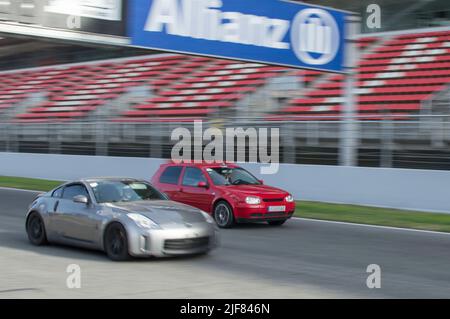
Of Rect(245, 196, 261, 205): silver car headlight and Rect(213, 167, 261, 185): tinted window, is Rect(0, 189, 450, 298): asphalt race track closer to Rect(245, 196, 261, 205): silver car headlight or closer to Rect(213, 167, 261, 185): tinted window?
Rect(245, 196, 261, 205): silver car headlight

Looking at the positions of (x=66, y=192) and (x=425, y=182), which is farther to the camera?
(x=425, y=182)

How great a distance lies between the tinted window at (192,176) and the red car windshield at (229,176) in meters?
0.20

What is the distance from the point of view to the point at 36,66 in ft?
146

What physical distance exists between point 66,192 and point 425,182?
9.95 meters

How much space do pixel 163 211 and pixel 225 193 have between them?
475cm

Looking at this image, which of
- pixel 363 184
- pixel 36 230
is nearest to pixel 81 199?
pixel 36 230

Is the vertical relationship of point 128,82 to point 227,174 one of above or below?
above

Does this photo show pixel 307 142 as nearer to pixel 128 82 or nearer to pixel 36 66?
pixel 128 82

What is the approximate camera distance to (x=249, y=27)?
19375 millimetres

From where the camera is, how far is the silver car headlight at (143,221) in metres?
10.7

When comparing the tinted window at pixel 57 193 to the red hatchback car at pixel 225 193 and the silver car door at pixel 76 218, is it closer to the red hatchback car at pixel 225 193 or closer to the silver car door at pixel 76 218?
the silver car door at pixel 76 218

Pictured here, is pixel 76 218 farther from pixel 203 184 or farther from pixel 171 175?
pixel 171 175

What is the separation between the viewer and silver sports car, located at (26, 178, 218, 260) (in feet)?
34.9
